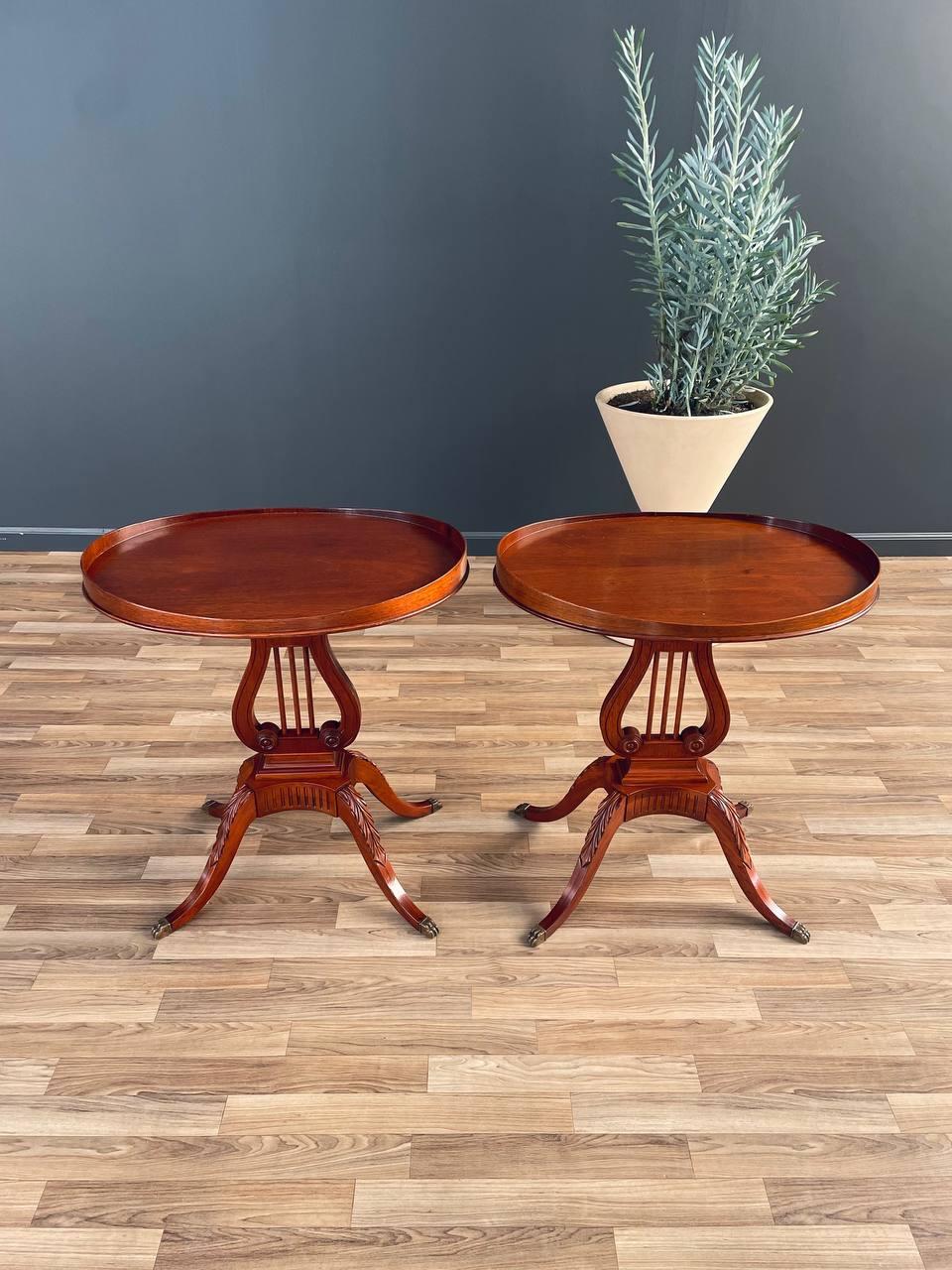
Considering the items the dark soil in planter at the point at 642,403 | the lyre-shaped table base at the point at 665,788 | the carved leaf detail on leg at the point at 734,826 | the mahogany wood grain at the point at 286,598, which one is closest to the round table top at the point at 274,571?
the mahogany wood grain at the point at 286,598

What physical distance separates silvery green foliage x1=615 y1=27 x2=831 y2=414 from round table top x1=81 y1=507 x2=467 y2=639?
1.25m

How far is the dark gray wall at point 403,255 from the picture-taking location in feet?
10.4

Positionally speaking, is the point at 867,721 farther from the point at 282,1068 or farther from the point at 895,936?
the point at 282,1068

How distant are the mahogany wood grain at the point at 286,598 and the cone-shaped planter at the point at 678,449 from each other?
109cm

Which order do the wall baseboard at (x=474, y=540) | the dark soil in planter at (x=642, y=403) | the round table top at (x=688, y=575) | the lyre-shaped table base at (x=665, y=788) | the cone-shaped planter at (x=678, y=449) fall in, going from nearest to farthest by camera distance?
the round table top at (x=688, y=575), the lyre-shaped table base at (x=665, y=788), the cone-shaped planter at (x=678, y=449), the dark soil in planter at (x=642, y=403), the wall baseboard at (x=474, y=540)

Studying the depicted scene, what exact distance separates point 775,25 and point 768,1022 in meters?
2.92

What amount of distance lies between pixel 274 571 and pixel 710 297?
5.24ft

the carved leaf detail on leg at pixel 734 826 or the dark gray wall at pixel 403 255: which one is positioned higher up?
the dark gray wall at pixel 403 255

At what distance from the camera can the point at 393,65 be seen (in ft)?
10.5

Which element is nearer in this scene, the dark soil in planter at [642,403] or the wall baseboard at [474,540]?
the dark soil in planter at [642,403]

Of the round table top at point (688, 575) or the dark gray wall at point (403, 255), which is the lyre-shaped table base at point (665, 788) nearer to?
the round table top at point (688, 575)

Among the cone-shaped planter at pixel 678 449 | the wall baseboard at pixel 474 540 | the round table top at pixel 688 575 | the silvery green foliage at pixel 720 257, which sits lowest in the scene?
the wall baseboard at pixel 474 540

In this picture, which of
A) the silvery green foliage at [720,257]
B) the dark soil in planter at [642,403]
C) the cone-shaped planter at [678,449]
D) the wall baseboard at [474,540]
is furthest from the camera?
the wall baseboard at [474,540]

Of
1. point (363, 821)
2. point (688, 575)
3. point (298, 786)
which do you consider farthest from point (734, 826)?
point (298, 786)
